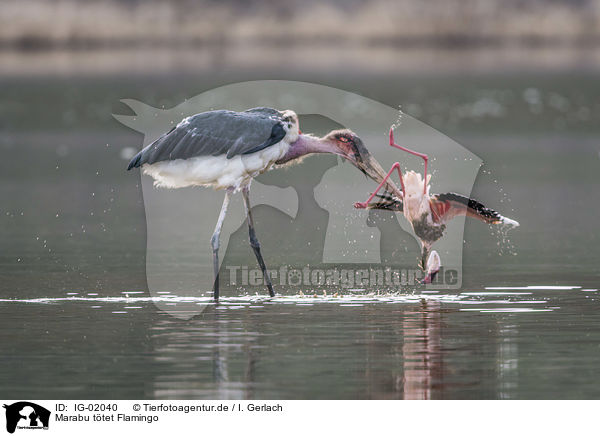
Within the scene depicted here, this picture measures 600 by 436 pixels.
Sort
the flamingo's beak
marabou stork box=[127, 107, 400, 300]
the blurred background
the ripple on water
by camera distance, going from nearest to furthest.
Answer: the blurred background < the ripple on water < the flamingo's beak < marabou stork box=[127, 107, 400, 300]

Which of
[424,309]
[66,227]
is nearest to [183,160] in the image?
[424,309]

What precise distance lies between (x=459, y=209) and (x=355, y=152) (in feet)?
4.09

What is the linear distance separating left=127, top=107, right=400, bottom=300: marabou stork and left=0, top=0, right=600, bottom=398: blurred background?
1263 mm

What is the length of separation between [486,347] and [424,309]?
1.74 m

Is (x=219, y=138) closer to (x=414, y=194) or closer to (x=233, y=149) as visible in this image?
(x=233, y=149)

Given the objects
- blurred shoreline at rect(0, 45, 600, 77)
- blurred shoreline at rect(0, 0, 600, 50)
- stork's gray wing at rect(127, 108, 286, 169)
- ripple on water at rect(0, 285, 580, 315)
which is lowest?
ripple on water at rect(0, 285, 580, 315)

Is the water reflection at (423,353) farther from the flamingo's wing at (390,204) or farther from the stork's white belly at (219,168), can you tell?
the stork's white belly at (219,168)

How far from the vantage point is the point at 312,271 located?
14594mm

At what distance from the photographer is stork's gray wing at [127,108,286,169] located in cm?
1289
